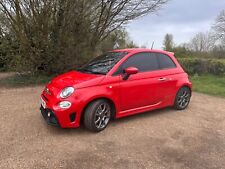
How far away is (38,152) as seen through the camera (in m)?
3.39

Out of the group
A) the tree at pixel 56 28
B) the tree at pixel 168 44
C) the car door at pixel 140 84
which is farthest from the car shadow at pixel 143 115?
the tree at pixel 168 44

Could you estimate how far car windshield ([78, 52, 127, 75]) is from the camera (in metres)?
4.61

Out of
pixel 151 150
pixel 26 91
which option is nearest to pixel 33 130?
pixel 151 150

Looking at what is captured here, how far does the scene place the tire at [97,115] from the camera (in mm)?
4029

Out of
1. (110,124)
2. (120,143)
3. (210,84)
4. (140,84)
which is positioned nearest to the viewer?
(120,143)

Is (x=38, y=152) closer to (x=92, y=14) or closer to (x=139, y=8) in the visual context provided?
(x=92, y=14)

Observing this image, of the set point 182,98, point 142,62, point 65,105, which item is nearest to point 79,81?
point 65,105

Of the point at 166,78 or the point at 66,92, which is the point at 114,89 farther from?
the point at 166,78

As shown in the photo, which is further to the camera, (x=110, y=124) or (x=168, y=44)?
(x=168, y=44)

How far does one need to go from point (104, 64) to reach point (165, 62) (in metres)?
1.55

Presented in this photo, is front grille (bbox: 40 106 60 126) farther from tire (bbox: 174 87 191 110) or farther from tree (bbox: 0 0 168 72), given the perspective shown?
tree (bbox: 0 0 168 72)

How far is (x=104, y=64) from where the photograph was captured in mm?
4836

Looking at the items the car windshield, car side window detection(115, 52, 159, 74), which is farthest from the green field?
the car windshield

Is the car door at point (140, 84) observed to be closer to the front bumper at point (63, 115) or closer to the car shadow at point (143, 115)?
the car shadow at point (143, 115)
